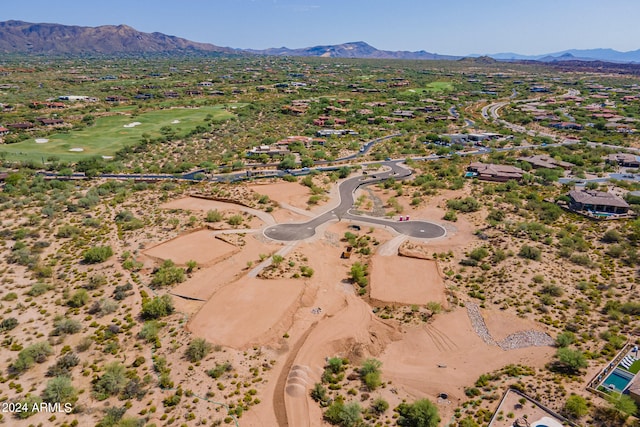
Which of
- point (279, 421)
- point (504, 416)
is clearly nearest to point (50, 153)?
point (279, 421)

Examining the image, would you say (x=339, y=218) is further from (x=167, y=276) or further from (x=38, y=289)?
(x=38, y=289)

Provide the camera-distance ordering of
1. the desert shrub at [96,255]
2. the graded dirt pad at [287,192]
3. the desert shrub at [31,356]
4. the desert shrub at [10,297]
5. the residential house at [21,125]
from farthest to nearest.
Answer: the residential house at [21,125] → the graded dirt pad at [287,192] → the desert shrub at [96,255] → the desert shrub at [10,297] → the desert shrub at [31,356]

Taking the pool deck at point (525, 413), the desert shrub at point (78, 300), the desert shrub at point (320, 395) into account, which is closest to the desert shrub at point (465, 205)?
the pool deck at point (525, 413)

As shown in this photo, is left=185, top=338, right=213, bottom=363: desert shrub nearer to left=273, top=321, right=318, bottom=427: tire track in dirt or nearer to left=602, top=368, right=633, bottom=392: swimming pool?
left=273, top=321, right=318, bottom=427: tire track in dirt

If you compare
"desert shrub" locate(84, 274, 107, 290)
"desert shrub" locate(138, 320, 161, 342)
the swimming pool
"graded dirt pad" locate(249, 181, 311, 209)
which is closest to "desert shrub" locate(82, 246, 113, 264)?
"desert shrub" locate(84, 274, 107, 290)

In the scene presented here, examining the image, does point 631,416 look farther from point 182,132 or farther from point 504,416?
point 182,132

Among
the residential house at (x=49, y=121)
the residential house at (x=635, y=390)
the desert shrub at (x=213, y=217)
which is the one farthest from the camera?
the residential house at (x=49, y=121)

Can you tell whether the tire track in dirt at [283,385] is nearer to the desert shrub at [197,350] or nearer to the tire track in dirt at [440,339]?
the desert shrub at [197,350]
